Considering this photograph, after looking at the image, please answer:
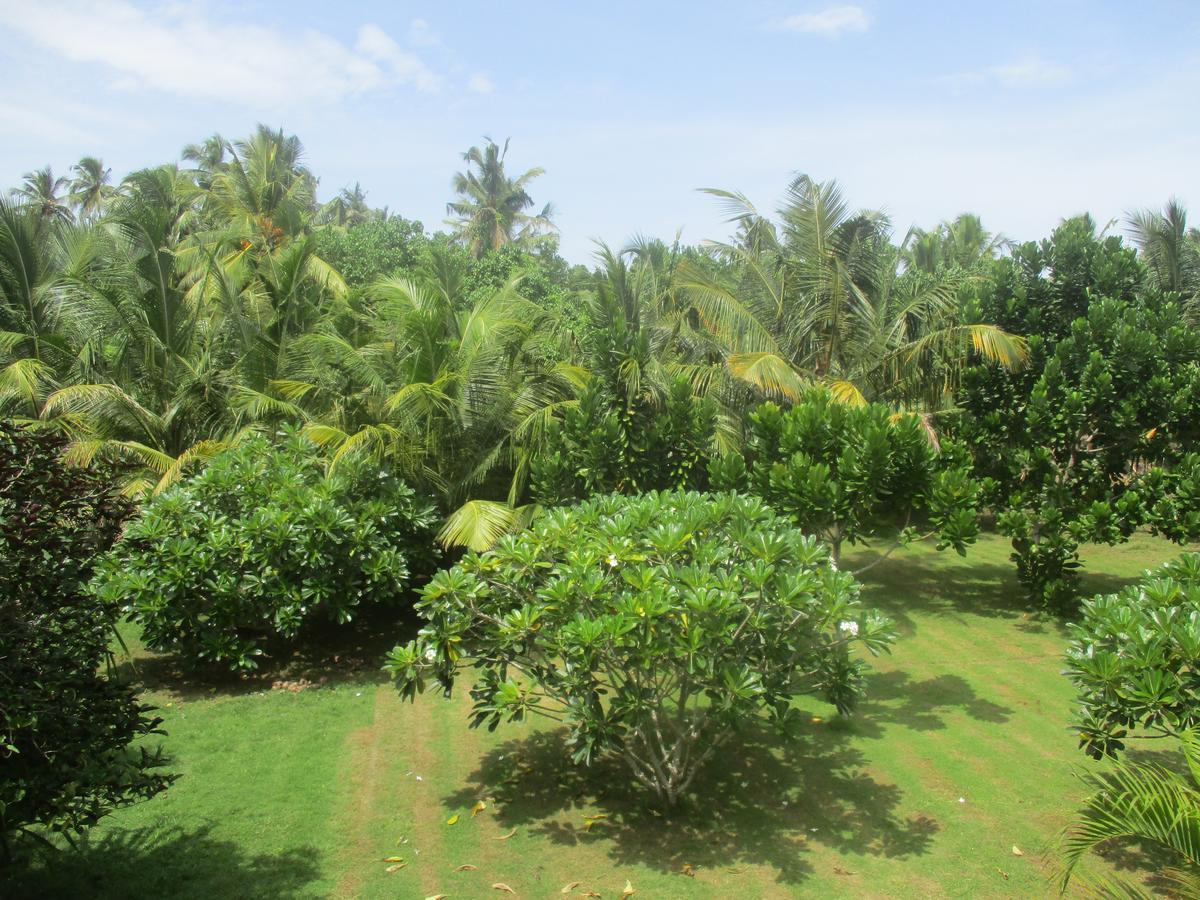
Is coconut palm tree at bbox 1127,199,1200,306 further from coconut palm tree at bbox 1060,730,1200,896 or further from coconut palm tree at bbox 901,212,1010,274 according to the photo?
coconut palm tree at bbox 1060,730,1200,896

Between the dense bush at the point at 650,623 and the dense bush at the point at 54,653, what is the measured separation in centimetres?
190

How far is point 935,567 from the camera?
1425 cm

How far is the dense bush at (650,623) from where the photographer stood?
5656 millimetres

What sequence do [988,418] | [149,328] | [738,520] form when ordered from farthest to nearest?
[149,328] → [988,418] → [738,520]

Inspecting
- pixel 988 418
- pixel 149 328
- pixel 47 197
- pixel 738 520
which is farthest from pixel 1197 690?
pixel 47 197

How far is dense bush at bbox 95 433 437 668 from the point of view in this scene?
8.85 m

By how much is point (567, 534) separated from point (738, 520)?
1.23 metres

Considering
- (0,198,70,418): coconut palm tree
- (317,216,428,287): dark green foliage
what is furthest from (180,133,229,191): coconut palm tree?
(0,198,70,418): coconut palm tree

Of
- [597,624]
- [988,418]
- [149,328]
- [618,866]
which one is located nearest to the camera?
[597,624]

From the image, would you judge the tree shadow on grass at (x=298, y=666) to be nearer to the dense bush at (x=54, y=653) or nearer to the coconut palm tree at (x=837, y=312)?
the dense bush at (x=54, y=653)

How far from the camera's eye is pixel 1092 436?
1089 cm

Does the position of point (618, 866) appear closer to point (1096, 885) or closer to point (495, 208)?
point (1096, 885)

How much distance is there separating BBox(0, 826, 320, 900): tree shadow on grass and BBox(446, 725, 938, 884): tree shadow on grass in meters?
1.47

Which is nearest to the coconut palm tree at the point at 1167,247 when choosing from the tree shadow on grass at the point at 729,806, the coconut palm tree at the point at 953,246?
the coconut palm tree at the point at 953,246
